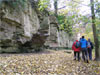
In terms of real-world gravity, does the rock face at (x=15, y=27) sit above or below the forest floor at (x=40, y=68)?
above

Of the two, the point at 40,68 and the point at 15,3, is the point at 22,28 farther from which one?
the point at 40,68

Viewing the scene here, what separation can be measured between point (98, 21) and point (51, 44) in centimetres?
1141

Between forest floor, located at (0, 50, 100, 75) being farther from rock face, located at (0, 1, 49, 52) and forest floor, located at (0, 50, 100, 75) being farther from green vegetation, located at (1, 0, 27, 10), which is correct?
green vegetation, located at (1, 0, 27, 10)

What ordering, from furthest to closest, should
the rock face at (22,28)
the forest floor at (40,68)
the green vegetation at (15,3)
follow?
the rock face at (22,28) → the green vegetation at (15,3) → the forest floor at (40,68)

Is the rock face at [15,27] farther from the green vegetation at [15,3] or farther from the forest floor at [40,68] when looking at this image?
the forest floor at [40,68]

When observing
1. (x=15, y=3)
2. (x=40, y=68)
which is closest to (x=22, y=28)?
(x=15, y=3)

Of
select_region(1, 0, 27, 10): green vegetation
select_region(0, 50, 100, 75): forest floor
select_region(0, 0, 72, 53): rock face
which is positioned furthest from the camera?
select_region(0, 0, 72, 53): rock face

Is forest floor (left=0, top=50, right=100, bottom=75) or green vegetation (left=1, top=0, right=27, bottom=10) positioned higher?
green vegetation (left=1, top=0, right=27, bottom=10)

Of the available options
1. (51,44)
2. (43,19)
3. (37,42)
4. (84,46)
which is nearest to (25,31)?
(37,42)

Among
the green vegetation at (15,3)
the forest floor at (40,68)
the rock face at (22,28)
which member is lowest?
the forest floor at (40,68)

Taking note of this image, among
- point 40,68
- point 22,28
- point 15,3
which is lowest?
point 40,68

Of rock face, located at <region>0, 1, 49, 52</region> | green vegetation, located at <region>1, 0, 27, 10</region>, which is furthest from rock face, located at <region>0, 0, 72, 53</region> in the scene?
green vegetation, located at <region>1, 0, 27, 10</region>

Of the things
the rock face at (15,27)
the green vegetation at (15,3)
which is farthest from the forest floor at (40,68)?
the green vegetation at (15,3)

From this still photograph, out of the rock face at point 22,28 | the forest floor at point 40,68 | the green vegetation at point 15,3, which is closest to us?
the forest floor at point 40,68
